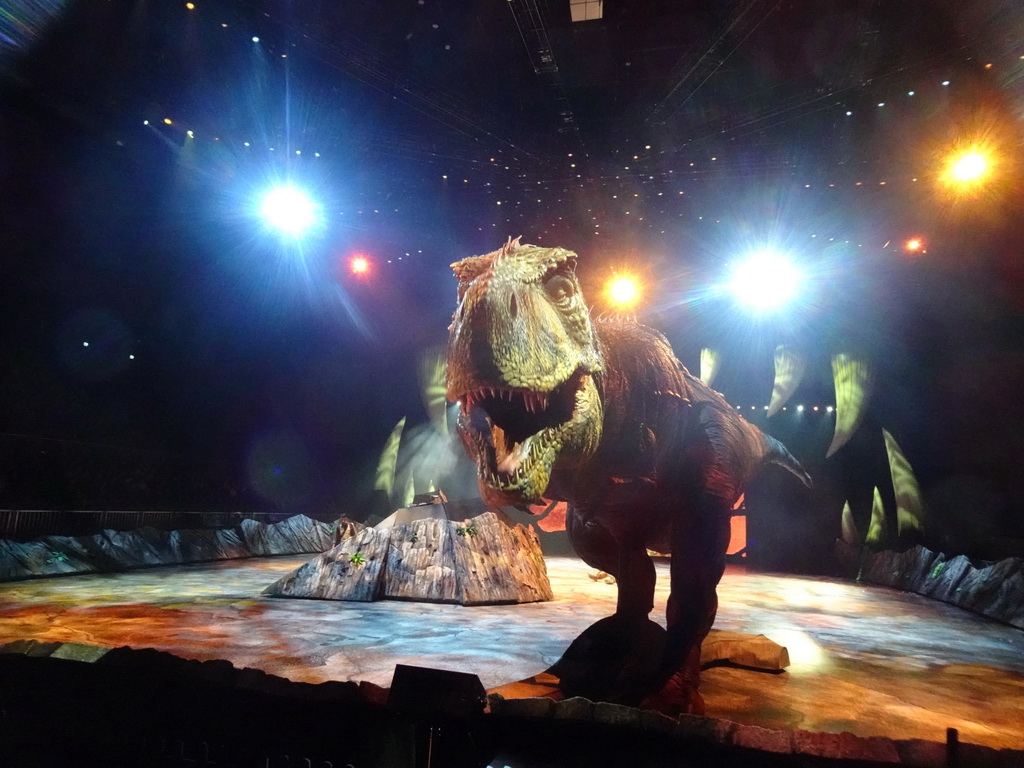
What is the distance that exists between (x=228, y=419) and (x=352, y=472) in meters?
4.61

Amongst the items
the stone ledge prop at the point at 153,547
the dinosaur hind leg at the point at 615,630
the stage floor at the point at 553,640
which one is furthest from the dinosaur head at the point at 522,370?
the stone ledge prop at the point at 153,547

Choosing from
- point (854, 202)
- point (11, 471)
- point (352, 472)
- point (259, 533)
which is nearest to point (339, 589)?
point (11, 471)

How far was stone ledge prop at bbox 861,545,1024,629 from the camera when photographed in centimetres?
705

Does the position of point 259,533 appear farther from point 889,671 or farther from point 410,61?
point 889,671

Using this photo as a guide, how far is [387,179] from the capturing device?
8172 mm

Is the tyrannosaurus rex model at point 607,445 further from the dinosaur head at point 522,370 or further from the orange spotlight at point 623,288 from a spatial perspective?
the orange spotlight at point 623,288

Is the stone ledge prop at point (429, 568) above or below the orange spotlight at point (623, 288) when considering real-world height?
below

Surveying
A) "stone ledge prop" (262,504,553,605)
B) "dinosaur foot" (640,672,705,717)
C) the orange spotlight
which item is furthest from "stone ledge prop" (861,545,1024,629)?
"dinosaur foot" (640,672,705,717)

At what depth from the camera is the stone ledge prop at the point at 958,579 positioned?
23.1 ft

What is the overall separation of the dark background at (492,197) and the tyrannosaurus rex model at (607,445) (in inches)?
148

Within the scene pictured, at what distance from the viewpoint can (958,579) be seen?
27.8 feet

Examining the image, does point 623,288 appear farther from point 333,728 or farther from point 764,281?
point 333,728

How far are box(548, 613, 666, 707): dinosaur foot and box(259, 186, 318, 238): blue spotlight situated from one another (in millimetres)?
8434

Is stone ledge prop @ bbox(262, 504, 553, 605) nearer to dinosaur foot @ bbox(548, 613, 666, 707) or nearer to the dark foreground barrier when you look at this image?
dinosaur foot @ bbox(548, 613, 666, 707)
